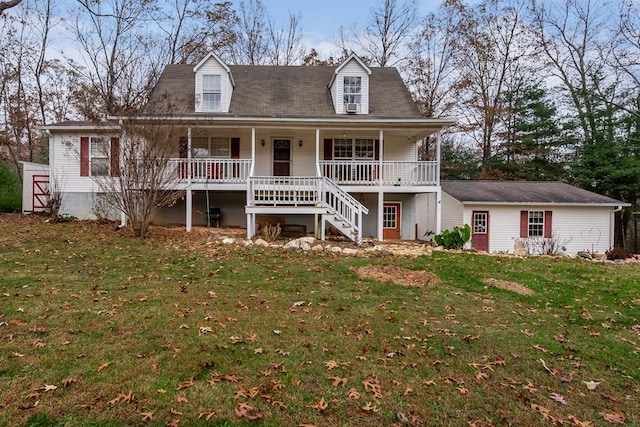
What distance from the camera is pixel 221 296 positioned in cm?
565

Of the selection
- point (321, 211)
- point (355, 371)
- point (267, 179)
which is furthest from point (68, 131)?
point (355, 371)

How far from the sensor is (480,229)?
15.6 meters

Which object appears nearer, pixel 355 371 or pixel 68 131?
pixel 355 371

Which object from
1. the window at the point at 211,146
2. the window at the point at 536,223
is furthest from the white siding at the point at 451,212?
the window at the point at 211,146

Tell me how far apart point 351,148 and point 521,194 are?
309 inches

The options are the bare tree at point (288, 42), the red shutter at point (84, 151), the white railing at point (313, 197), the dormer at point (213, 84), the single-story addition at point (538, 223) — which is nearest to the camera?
the white railing at point (313, 197)

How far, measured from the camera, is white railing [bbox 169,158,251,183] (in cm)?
1228

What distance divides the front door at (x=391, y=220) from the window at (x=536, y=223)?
5736 mm

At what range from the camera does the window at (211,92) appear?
14289mm

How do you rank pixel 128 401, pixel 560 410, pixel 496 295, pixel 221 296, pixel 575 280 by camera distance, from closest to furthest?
pixel 128 401, pixel 560 410, pixel 221 296, pixel 496 295, pixel 575 280

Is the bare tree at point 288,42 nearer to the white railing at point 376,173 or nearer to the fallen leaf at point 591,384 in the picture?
the white railing at point 376,173

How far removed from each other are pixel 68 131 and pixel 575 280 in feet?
56.9

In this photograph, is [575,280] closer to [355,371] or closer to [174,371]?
[355,371]

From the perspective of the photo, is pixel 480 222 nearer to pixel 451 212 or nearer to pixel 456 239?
pixel 451 212
